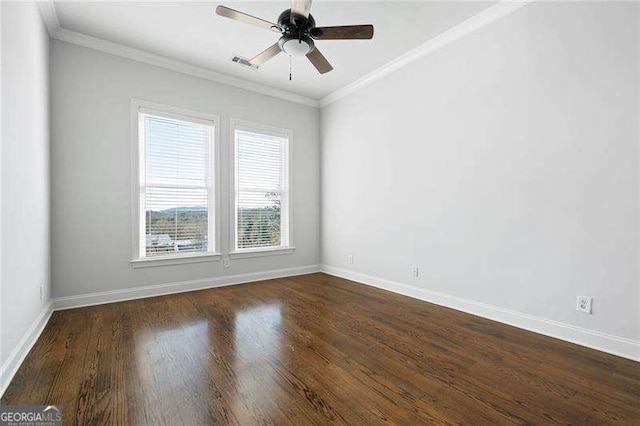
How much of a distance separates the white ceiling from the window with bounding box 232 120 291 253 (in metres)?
1.01

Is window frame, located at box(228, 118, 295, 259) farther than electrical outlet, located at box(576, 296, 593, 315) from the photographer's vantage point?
Yes

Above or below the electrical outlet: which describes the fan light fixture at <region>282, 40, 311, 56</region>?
above

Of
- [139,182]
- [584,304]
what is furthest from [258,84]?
[584,304]

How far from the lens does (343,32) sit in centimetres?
249

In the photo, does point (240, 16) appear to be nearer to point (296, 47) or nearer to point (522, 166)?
point (296, 47)

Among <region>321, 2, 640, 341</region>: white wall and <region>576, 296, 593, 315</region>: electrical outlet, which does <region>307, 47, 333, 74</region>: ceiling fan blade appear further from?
<region>576, 296, 593, 315</region>: electrical outlet

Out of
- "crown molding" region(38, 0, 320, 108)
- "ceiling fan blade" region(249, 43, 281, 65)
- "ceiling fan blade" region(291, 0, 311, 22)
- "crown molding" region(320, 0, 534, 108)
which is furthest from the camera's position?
"crown molding" region(38, 0, 320, 108)

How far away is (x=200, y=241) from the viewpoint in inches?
168

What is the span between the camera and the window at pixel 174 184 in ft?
12.6

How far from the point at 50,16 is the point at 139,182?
1.76 m

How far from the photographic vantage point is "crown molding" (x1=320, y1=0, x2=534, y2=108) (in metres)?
2.90

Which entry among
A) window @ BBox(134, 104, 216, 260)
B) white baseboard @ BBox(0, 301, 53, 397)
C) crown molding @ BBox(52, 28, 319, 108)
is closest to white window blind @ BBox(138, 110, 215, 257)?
window @ BBox(134, 104, 216, 260)

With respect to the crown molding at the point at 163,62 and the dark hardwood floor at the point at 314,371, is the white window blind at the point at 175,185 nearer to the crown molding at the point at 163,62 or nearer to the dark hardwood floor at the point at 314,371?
the crown molding at the point at 163,62

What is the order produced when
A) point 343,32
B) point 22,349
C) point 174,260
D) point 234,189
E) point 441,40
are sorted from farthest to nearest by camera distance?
point 234,189, point 174,260, point 441,40, point 343,32, point 22,349
